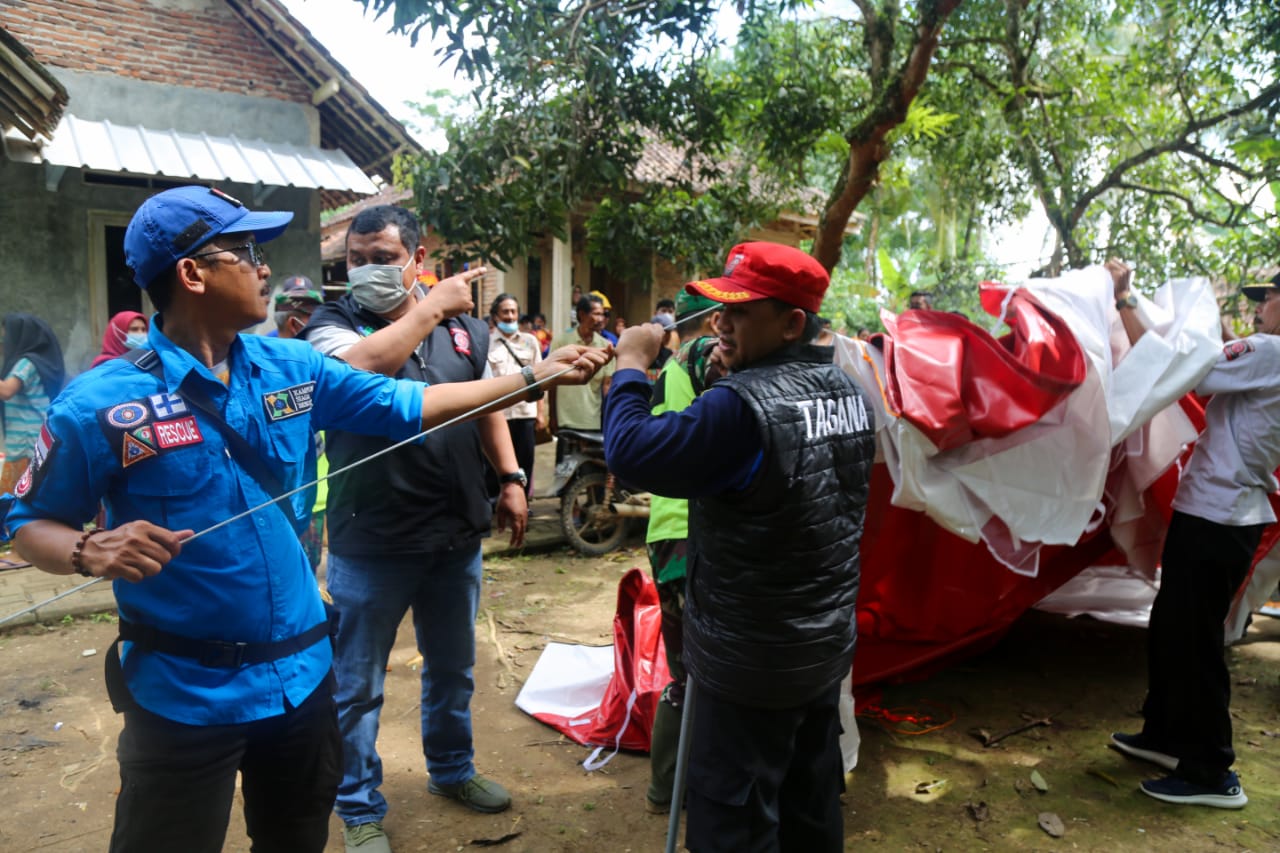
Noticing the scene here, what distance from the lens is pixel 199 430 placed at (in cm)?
171

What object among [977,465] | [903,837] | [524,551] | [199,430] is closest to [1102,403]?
[977,465]

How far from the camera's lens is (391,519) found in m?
2.67

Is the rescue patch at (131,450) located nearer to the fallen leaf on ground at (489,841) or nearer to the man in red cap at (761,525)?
the man in red cap at (761,525)

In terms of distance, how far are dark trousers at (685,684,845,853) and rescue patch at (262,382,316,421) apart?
1187mm

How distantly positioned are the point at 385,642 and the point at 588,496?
4043mm

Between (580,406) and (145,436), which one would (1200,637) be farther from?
(580,406)

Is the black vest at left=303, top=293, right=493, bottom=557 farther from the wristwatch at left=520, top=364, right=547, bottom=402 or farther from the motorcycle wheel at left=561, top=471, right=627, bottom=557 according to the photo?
the motorcycle wheel at left=561, top=471, right=627, bottom=557

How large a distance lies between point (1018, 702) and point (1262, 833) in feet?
3.58

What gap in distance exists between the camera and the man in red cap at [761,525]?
1.96 m

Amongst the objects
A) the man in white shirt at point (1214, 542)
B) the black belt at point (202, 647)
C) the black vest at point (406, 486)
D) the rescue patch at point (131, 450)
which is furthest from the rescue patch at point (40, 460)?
the man in white shirt at point (1214, 542)

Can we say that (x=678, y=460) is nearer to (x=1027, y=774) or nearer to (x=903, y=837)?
(x=903, y=837)

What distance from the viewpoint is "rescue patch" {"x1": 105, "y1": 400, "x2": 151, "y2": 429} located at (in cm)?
163

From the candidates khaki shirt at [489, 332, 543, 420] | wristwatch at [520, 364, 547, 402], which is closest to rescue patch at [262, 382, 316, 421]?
wristwatch at [520, 364, 547, 402]

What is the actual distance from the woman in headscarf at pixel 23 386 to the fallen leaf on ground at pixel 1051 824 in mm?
6215
